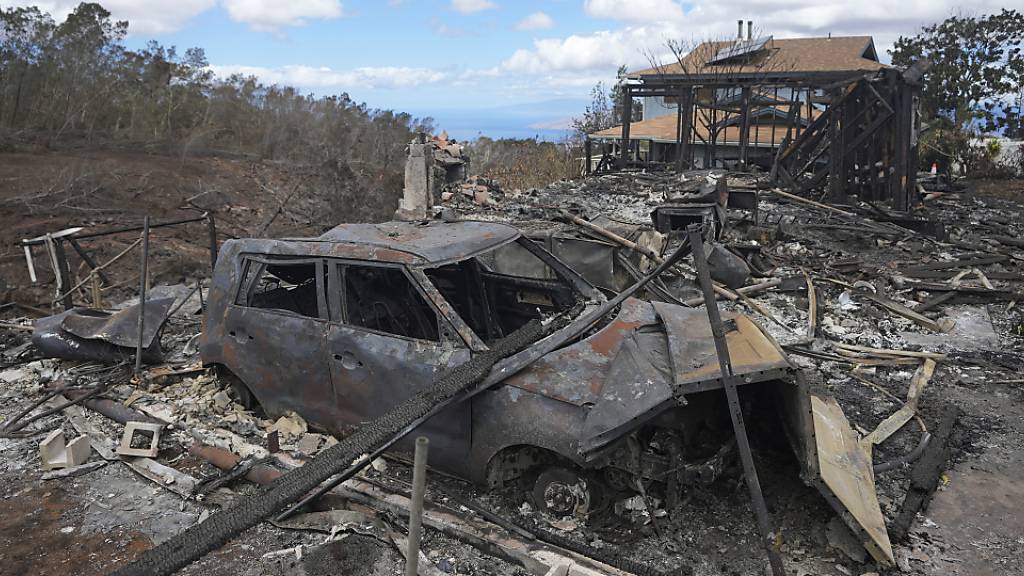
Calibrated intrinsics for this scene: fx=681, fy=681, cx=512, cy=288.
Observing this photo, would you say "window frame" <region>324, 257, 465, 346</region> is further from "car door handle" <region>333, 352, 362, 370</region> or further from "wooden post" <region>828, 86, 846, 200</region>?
"wooden post" <region>828, 86, 846, 200</region>

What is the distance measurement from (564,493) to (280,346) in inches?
85.0

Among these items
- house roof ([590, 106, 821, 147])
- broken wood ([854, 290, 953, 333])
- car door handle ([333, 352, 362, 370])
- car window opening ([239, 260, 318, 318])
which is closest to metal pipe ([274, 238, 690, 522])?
car door handle ([333, 352, 362, 370])

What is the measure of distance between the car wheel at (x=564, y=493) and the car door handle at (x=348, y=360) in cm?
135

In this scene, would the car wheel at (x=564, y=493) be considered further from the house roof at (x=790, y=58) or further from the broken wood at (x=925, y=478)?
the house roof at (x=790, y=58)

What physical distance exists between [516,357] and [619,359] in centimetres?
59

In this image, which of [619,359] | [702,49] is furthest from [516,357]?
[702,49]

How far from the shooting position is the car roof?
4.43m

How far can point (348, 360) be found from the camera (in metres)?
4.33

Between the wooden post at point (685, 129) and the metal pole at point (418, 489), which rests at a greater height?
the wooden post at point (685, 129)

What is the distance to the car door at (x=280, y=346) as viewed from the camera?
4496 millimetres

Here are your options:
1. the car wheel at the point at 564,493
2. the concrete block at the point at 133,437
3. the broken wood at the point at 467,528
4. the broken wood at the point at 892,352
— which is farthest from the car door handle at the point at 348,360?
the broken wood at the point at 892,352

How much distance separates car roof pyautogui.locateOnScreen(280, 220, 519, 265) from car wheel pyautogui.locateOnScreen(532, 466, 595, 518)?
1501 millimetres

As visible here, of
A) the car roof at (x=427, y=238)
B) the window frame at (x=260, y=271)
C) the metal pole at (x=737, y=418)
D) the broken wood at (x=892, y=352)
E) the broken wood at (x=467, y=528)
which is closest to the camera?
the metal pole at (x=737, y=418)

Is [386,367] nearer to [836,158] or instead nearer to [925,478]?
[925,478]
